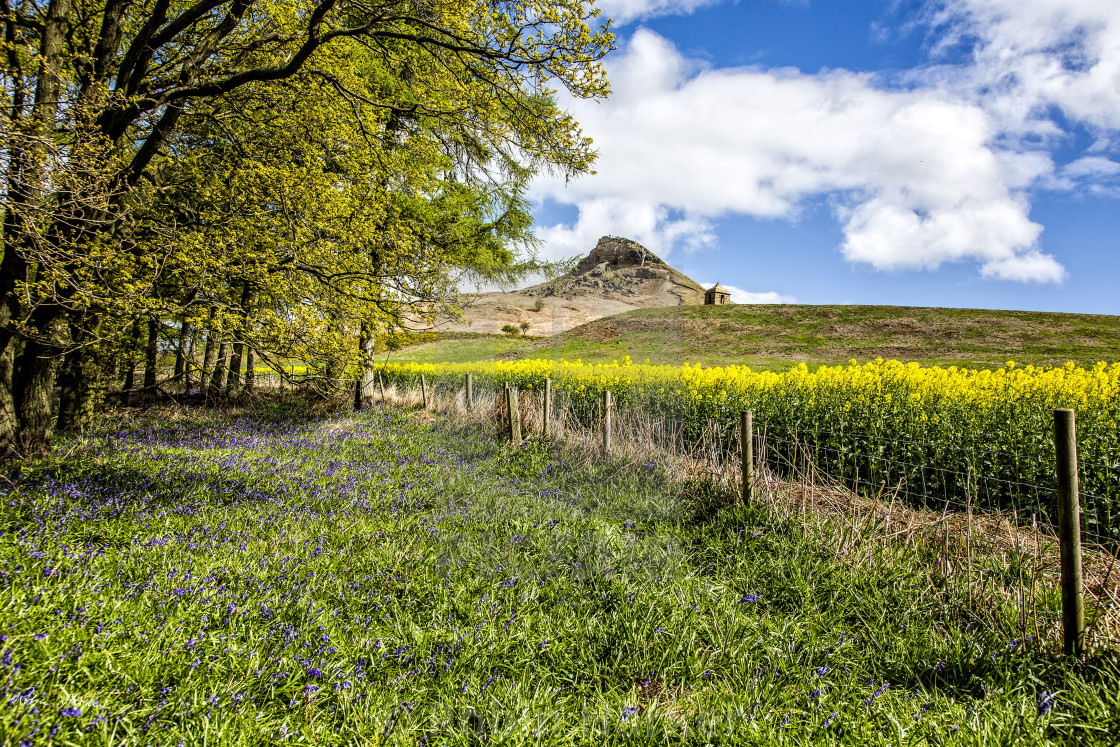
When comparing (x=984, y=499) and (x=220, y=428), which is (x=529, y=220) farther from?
(x=984, y=499)

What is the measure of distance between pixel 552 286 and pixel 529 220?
210 centimetres

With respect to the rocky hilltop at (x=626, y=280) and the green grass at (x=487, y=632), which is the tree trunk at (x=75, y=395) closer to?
the green grass at (x=487, y=632)

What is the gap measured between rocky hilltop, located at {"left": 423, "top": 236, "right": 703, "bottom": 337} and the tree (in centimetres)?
211

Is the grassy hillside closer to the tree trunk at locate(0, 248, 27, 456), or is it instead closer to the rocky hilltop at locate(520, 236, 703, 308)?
the rocky hilltop at locate(520, 236, 703, 308)

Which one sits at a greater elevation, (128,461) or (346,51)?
(346,51)

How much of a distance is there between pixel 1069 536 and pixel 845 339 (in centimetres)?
3430

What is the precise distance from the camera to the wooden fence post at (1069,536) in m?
2.41

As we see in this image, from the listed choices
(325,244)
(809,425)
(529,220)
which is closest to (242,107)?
(325,244)

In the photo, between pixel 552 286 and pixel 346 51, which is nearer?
pixel 346 51

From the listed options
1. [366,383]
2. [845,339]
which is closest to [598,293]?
[366,383]

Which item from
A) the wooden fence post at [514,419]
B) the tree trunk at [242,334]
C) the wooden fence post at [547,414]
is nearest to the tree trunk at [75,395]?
the tree trunk at [242,334]

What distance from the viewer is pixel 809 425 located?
6.14 meters

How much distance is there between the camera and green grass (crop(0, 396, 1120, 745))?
6.34 ft

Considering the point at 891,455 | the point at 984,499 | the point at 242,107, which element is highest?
the point at 242,107
